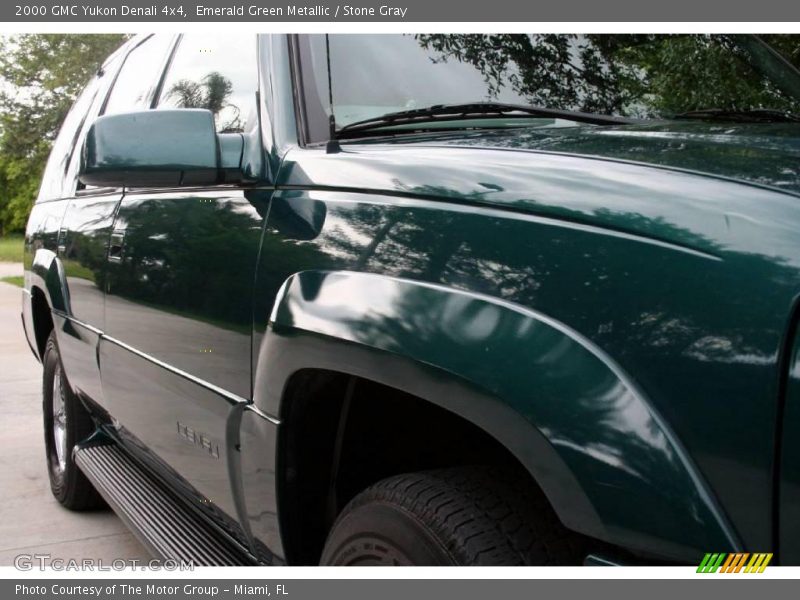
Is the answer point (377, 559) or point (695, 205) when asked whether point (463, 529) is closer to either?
point (377, 559)

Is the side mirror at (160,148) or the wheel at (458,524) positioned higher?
the side mirror at (160,148)

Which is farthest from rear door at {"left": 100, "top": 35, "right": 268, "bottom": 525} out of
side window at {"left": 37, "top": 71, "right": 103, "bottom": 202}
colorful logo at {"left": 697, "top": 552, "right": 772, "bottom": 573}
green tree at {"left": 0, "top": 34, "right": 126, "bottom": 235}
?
green tree at {"left": 0, "top": 34, "right": 126, "bottom": 235}

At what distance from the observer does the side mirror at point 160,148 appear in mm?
2170

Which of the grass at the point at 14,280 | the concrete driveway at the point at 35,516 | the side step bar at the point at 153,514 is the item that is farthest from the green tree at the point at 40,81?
the side step bar at the point at 153,514

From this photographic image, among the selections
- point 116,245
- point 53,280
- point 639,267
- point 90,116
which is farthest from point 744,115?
point 90,116

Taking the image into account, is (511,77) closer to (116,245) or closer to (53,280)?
(116,245)

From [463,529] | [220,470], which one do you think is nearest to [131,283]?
[220,470]

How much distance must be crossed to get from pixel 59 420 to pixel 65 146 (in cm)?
136

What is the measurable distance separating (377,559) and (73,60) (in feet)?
65.8

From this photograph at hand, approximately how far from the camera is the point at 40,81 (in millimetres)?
21703

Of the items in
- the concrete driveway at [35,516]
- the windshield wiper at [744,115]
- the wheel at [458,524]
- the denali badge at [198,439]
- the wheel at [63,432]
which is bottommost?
the concrete driveway at [35,516]

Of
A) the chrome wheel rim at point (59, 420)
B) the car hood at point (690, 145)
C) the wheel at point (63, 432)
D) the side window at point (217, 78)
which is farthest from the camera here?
the chrome wheel rim at point (59, 420)

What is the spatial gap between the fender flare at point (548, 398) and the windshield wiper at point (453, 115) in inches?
22.5

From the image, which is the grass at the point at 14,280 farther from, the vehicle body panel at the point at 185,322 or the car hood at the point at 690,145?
the car hood at the point at 690,145
